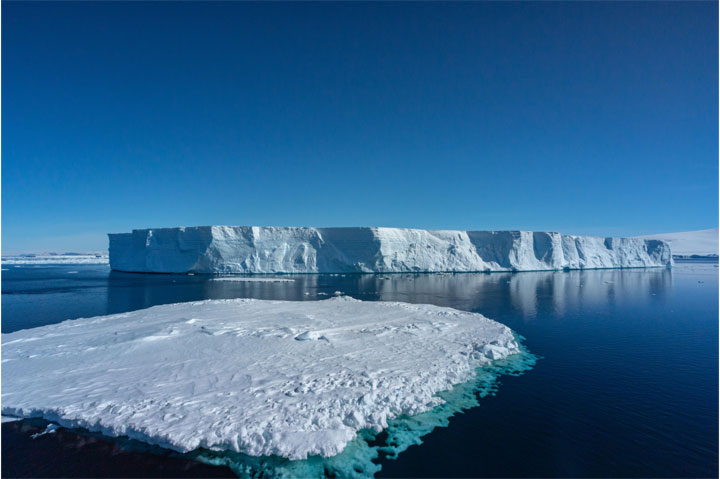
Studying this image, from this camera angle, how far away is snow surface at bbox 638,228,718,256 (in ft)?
261

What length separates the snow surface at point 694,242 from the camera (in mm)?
79488

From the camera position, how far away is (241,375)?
623 centimetres

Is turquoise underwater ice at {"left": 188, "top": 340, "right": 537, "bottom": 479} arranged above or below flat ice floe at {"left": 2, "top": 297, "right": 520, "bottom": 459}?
below

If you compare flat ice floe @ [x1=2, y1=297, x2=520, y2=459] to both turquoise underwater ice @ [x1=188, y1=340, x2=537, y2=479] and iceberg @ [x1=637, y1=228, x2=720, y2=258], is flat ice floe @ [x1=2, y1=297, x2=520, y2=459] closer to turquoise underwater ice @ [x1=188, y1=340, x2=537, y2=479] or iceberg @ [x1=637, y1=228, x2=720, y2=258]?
turquoise underwater ice @ [x1=188, y1=340, x2=537, y2=479]

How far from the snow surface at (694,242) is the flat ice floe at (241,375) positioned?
90370 mm

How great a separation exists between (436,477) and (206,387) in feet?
12.2

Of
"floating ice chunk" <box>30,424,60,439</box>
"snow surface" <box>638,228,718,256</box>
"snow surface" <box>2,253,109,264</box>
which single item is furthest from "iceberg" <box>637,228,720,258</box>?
"snow surface" <box>2,253,109,264</box>

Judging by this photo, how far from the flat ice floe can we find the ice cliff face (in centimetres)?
2216

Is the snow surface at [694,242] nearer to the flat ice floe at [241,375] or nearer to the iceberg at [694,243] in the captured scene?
the iceberg at [694,243]

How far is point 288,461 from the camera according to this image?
166 inches

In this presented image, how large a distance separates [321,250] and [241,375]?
92.0ft

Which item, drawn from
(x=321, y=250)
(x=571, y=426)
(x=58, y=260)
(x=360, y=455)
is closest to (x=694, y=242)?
(x=321, y=250)

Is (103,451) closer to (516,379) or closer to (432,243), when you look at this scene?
(516,379)

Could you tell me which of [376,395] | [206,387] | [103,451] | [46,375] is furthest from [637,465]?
[46,375]
